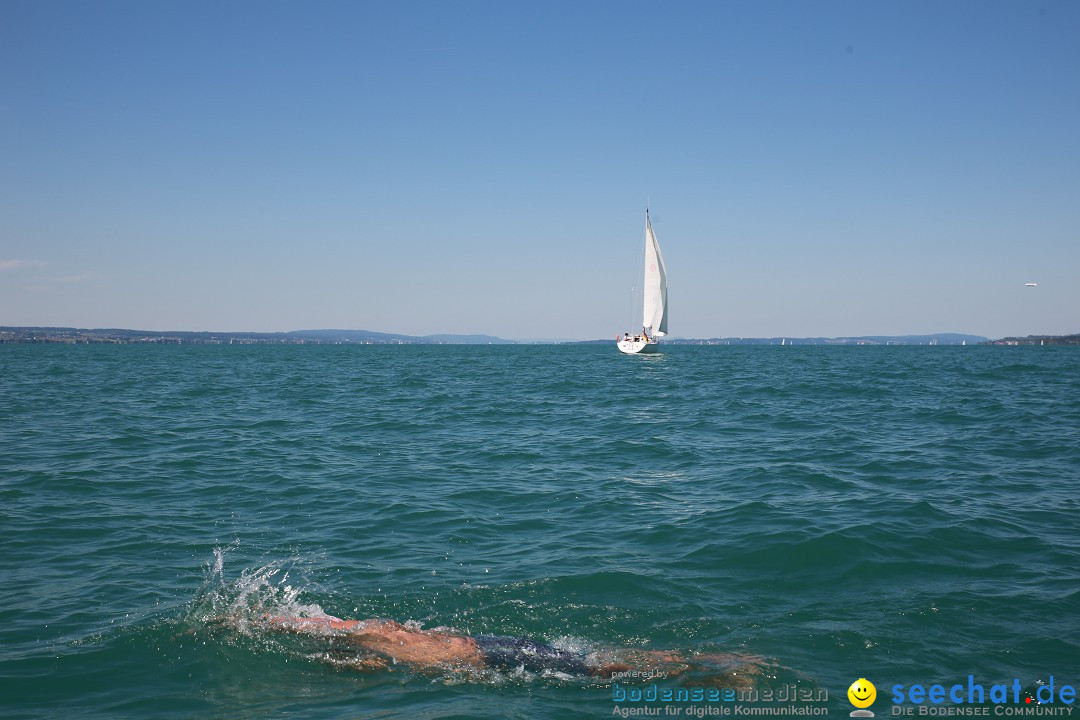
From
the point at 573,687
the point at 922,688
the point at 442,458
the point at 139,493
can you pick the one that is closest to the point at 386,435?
the point at 442,458

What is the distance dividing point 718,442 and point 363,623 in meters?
13.6

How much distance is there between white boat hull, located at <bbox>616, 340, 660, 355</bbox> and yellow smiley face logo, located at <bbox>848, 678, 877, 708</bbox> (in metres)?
85.6

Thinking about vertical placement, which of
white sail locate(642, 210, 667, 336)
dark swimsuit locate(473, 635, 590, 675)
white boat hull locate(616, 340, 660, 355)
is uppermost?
white sail locate(642, 210, 667, 336)

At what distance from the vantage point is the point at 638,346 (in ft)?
301

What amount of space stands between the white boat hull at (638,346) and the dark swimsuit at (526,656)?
85169mm

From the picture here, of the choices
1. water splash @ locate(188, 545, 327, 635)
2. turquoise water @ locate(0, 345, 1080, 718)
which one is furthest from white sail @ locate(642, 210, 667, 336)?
water splash @ locate(188, 545, 327, 635)

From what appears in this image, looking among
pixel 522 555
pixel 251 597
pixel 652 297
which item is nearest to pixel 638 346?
pixel 652 297

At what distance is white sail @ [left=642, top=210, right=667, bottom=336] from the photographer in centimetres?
8662

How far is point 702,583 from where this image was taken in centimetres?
902

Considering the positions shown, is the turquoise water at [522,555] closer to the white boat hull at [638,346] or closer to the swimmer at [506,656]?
the swimmer at [506,656]

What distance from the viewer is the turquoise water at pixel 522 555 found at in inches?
259

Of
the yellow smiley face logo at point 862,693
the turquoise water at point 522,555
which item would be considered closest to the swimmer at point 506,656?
the turquoise water at point 522,555

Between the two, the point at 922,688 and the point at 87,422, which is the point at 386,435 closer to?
the point at 87,422

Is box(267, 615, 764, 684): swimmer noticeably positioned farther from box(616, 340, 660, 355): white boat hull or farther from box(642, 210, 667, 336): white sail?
box(616, 340, 660, 355): white boat hull
